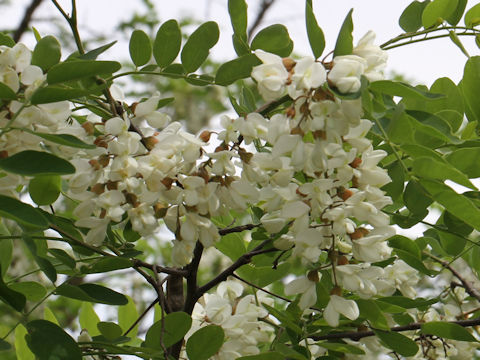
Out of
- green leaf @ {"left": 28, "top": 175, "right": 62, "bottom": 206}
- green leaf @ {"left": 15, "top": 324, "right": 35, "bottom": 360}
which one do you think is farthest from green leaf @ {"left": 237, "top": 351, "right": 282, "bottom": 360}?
green leaf @ {"left": 15, "top": 324, "right": 35, "bottom": 360}

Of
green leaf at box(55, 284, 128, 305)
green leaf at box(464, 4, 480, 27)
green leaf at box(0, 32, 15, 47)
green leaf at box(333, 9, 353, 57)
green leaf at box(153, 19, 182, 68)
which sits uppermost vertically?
green leaf at box(0, 32, 15, 47)

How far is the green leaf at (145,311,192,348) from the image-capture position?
84cm

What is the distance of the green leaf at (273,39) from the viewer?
0.88 meters

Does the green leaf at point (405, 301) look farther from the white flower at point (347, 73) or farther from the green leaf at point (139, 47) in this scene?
the green leaf at point (139, 47)

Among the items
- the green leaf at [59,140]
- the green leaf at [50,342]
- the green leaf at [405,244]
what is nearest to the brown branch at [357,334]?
the green leaf at [405,244]

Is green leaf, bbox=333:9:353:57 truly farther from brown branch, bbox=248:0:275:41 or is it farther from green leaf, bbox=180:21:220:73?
brown branch, bbox=248:0:275:41

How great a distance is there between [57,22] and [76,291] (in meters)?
2.77

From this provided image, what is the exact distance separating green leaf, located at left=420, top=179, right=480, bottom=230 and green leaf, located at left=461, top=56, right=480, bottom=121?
→ 183 millimetres

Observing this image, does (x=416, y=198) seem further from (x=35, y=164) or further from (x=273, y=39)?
(x=35, y=164)

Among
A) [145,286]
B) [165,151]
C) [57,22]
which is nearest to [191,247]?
[165,151]

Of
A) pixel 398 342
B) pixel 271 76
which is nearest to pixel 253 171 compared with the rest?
pixel 271 76

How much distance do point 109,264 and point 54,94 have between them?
23 centimetres

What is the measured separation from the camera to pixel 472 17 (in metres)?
0.97

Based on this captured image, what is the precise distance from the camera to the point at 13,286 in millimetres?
998
